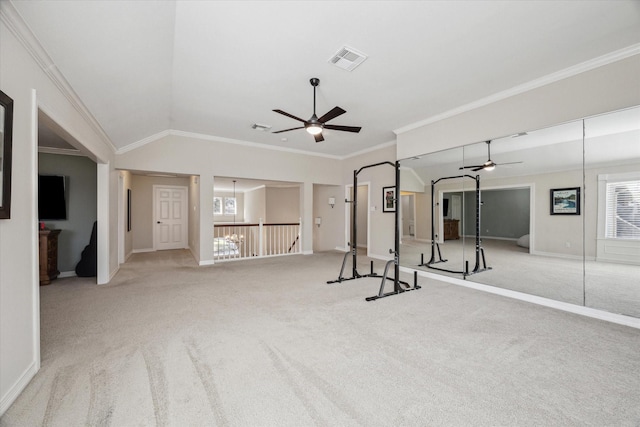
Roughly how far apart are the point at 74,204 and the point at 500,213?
7756 mm

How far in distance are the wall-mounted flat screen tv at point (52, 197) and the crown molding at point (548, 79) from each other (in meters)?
6.94

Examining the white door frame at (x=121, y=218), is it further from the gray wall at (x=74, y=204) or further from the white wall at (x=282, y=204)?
the white wall at (x=282, y=204)

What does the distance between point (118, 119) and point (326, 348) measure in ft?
14.2

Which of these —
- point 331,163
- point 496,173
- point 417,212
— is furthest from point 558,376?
point 331,163

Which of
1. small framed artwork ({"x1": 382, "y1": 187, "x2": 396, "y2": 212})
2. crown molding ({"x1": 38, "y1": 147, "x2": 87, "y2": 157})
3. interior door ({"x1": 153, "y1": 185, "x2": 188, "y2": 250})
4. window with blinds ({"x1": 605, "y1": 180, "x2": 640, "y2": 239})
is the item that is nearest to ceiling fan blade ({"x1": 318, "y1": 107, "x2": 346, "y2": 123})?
window with blinds ({"x1": 605, "y1": 180, "x2": 640, "y2": 239})

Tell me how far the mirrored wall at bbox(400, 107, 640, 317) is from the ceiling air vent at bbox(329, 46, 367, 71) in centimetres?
248

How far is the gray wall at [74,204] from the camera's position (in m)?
4.97

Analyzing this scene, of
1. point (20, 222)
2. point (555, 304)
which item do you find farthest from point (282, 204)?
point (20, 222)

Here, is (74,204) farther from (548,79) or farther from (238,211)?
(238,211)

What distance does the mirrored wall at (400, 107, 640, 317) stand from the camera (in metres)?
2.99

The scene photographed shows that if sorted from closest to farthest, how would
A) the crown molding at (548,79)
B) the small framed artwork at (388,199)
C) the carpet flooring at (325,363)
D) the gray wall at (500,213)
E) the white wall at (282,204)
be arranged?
the carpet flooring at (325,363) → the crown molding at (548,79) → the gray wall at (500,213) → the small framed artwork at (388,199) → the white wall at (282,204)

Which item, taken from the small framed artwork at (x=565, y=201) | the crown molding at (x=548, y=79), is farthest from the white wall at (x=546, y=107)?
the small framed artwork at (x=565, y=201)

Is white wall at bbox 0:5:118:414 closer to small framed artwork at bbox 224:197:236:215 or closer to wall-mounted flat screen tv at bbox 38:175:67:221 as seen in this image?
wall-mounted flat screen tv at bbox 38:175:67:221

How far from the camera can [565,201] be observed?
3451mm
